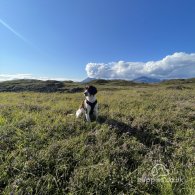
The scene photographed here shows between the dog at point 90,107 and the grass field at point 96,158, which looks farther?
the dog at point 90,107

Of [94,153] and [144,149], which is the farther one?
[144,149]

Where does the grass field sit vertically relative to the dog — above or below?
below

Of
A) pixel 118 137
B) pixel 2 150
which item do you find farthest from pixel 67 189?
pixel 118 137

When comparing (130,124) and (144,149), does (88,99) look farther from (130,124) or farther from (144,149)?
(144,149)

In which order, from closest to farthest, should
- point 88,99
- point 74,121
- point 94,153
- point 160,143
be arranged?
point 94,153
point 160,143
point 74,121
point 88,99

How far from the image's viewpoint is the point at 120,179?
387 centimetres

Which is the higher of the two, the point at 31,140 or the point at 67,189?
the point at 31,140

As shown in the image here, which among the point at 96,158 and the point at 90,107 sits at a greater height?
the point at 90,107

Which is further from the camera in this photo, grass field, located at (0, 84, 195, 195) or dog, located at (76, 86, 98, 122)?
dog, located at (76, 86, 98, 122)

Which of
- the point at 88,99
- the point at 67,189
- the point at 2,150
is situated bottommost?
the point at 67,189

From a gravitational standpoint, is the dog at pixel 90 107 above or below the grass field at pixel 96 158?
above

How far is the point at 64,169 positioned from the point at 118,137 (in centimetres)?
233

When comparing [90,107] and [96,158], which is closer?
[96,158]

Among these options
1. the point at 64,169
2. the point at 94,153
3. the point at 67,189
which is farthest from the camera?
the point at 94,153
